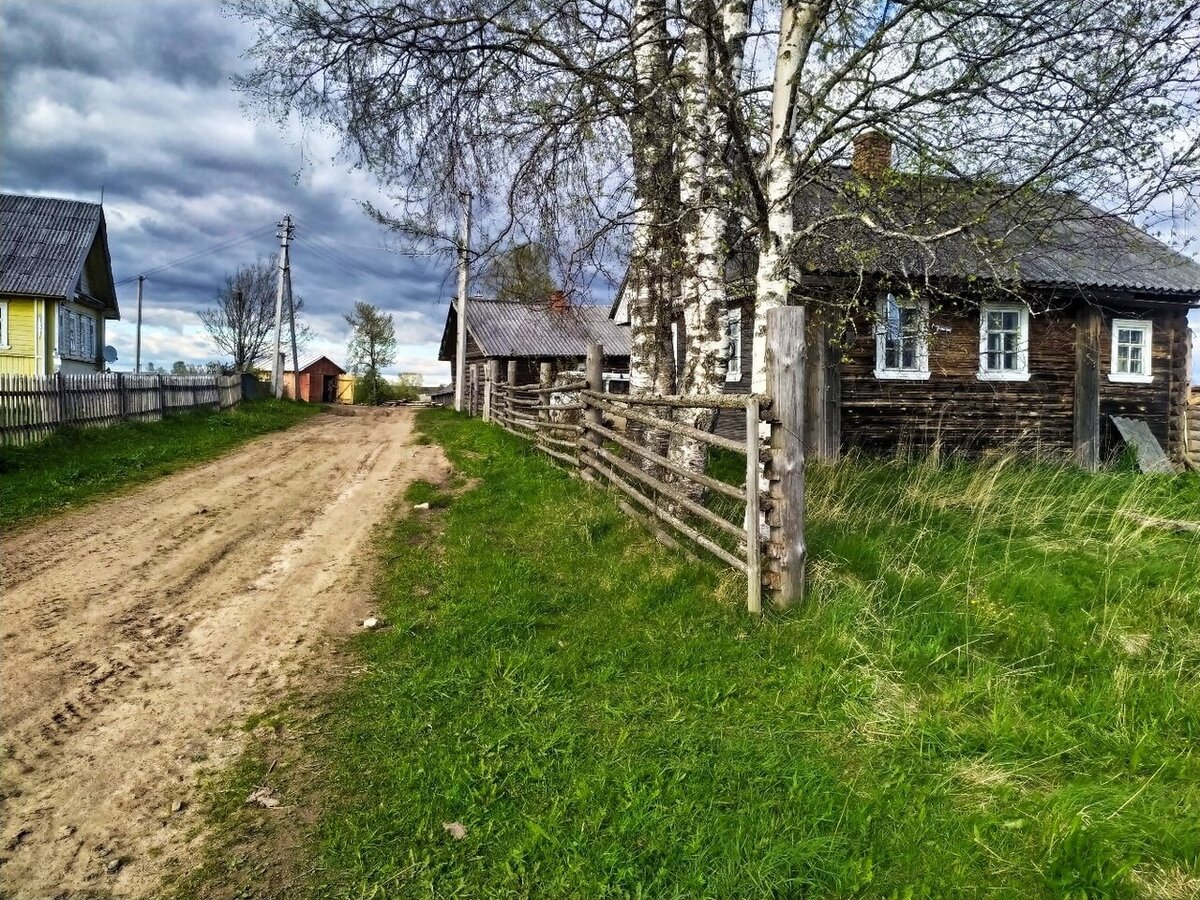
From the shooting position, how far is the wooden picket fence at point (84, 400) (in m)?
11.2

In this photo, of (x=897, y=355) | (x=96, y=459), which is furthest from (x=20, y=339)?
(x=897, y=355)

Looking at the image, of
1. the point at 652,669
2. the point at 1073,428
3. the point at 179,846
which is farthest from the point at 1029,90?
the point at 1073,428

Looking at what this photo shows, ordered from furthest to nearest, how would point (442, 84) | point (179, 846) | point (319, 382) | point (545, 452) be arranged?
point (319, 382) < point (545, 452) < point (442, 84) < point (179, 846)

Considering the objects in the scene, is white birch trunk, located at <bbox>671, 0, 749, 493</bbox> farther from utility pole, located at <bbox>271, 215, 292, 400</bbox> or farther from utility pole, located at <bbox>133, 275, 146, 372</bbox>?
utility pole, located at <bbox>133, 275, 146, 372</bbox>

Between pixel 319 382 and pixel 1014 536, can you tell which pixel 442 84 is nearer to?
pixel 1014 536

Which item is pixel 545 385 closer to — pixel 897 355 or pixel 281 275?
pixel 897 355

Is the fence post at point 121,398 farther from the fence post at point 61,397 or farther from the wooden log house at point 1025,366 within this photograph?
the wooden log house at point 1025,366

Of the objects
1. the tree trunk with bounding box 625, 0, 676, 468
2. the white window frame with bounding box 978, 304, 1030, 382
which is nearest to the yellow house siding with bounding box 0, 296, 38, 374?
the tree trunk with bounding box 625, 0, 676, 468

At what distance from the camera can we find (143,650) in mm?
4305

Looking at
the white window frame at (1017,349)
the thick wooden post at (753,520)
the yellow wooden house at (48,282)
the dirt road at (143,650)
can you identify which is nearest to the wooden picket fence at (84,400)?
the dirt road at (143,650)

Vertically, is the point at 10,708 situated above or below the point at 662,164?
below

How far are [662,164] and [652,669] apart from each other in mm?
5458

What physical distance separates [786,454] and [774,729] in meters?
1.97

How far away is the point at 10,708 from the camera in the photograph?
3.54 metres
